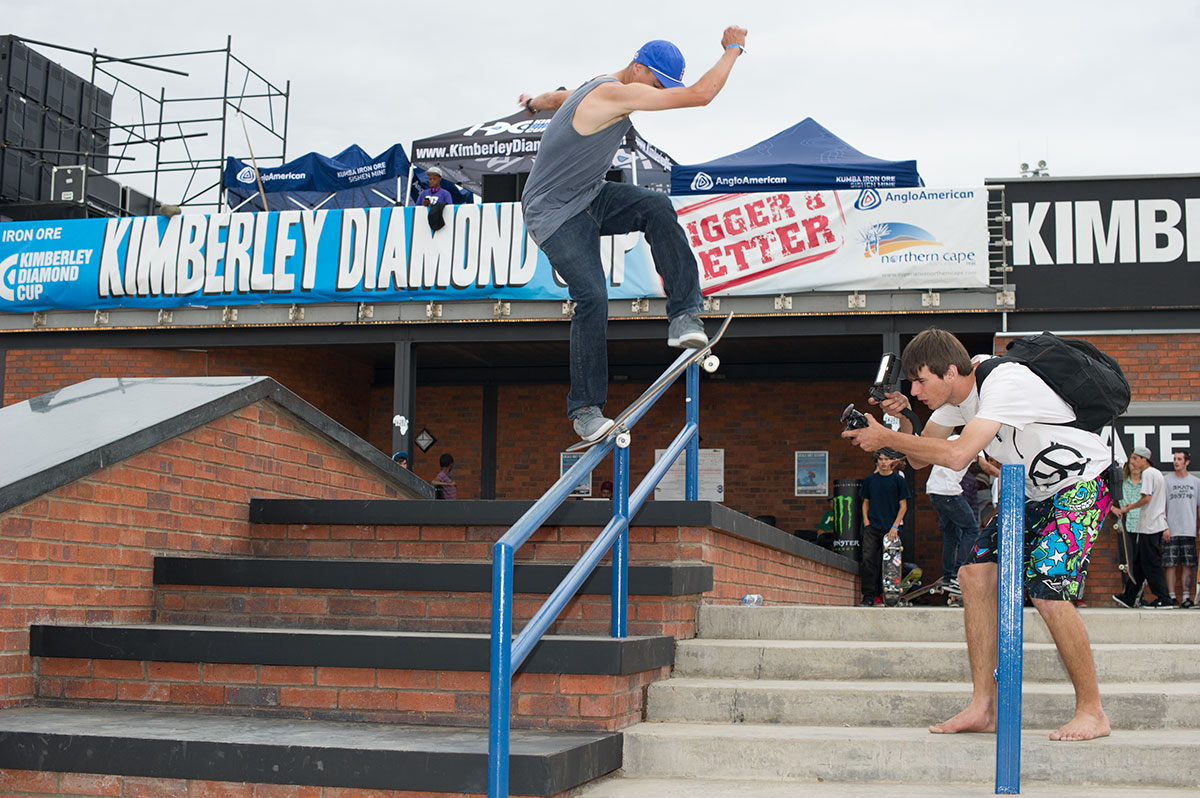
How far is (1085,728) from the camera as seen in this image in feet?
10.8

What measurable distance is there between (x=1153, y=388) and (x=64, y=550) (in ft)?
36.8

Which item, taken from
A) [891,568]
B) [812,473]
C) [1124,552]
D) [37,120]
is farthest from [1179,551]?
[37,120]

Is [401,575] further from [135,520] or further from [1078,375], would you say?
[1078,375]

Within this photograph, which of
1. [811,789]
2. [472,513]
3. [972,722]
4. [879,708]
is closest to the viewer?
[811,789]

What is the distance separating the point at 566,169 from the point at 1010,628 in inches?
86.1

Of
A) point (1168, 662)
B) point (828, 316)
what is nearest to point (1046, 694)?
point (1168, 662)

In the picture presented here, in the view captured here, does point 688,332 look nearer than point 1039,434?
No

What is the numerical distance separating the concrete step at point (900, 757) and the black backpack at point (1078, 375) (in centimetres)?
98

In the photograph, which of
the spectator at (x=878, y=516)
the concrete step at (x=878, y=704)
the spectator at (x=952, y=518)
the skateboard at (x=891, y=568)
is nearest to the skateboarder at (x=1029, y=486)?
the concrete step at (x=878, y=704)

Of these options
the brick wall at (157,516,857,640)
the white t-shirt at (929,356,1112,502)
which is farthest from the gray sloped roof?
the white t-shirt at (929,356,1112,502)

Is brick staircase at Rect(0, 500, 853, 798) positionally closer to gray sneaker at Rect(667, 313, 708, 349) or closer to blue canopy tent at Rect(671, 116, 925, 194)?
gray sneaker at Rect(667, 313, 708, 349)

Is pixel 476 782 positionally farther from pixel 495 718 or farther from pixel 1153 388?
pixel 1153 388

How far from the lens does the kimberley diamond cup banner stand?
1199cm

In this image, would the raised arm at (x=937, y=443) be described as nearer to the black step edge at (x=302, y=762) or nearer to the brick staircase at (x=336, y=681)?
the brick staircase at (x=336, y=681)
